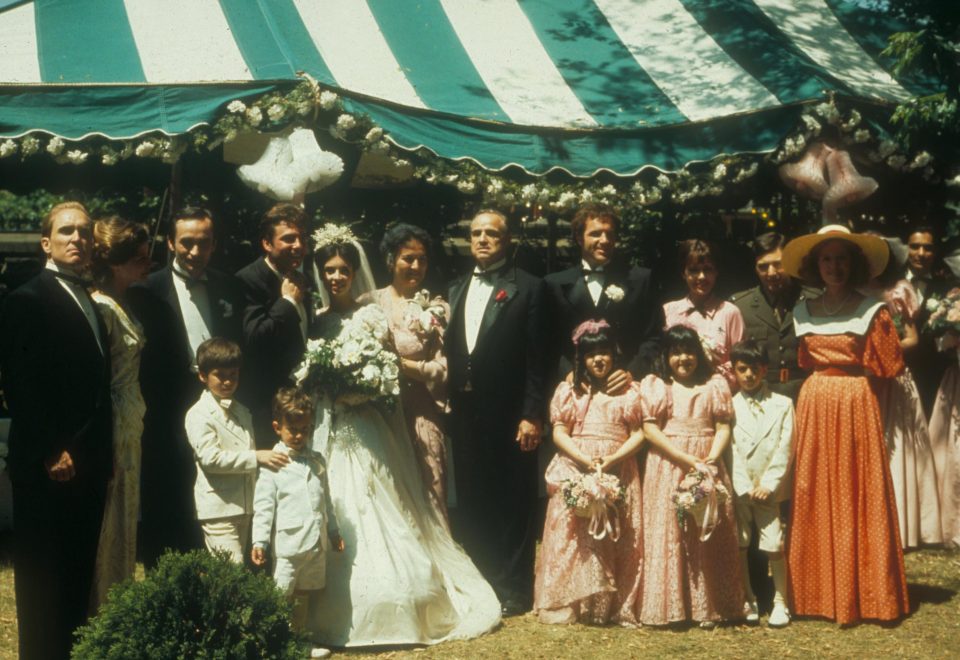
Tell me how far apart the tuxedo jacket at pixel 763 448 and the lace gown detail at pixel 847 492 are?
0.44 feet

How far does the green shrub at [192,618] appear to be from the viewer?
4004 millimetres

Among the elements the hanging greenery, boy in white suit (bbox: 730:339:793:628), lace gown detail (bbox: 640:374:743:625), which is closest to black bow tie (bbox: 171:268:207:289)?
the hanging greenery

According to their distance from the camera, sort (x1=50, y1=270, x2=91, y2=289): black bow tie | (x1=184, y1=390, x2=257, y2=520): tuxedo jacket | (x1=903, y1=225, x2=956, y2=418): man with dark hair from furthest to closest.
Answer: (x1=903, y1=225, x2=956, y2=418): man with dark hair
(x1=184, y1=390, x2=257, y2=520): tuxedo jacket
(x1=50, y1=270, x2=91, y2=289): black bow tie

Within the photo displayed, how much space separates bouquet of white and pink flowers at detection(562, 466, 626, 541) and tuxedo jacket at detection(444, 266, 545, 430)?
496 millimetres

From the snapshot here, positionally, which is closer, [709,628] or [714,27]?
[709,628]

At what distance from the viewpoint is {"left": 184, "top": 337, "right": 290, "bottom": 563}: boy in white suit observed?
5348 millimetres

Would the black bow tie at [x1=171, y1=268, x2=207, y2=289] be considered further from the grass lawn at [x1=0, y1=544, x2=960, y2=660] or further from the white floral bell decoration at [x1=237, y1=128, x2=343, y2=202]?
the grass lawn at [x1=0, y1=544, x2=960, y2=660]

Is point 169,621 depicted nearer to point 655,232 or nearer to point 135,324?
point 135,324

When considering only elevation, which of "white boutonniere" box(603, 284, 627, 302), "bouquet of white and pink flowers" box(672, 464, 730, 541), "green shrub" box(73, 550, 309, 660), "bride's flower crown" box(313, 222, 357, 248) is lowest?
"green shrub" box(73, 550, 309, 660)

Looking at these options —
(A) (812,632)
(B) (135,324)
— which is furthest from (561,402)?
(B) (135,324)

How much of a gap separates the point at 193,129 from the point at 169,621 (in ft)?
10.8

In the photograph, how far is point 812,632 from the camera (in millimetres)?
5988

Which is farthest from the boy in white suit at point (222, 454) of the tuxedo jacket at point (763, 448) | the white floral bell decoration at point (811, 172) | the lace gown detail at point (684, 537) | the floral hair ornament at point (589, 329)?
the white floral bell decoration at point (811, 172)

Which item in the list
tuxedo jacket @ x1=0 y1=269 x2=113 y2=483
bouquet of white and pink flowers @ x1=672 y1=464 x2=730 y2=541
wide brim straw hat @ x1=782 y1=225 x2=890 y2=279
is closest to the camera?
tuxedo jacket @ x1=0 y1=269 x2=113 y2=483
